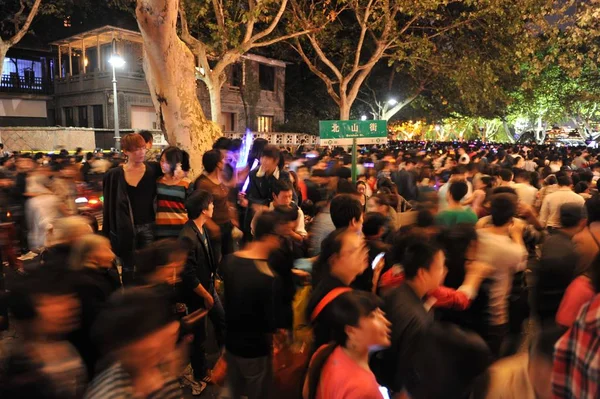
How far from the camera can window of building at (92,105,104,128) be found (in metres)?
25.9

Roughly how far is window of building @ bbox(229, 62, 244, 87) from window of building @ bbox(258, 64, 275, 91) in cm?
175

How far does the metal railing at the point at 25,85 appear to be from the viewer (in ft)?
91.6

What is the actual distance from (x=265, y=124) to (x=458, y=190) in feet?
88.8

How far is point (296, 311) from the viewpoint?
3223mm

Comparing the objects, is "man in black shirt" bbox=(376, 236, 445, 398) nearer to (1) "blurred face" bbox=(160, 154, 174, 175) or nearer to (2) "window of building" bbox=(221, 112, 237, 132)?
(1) "blurred face" bbox=(160, 154, 174, 175)

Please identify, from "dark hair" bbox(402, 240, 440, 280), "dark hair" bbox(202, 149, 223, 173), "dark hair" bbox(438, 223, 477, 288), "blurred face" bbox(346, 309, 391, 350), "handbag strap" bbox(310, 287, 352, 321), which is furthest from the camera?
"dark hair" bbox(202, 149, 223, 173)

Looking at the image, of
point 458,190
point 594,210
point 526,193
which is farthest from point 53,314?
point 526,193

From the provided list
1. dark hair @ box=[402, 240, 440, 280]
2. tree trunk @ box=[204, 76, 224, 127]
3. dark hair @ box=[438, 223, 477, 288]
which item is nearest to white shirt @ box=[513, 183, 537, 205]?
dark hair @ box=[438, 223, 477, 288]

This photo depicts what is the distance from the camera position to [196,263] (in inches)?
148

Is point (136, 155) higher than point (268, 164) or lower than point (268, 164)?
higher

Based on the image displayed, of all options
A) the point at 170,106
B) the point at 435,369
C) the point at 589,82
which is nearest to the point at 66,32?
the point at 170,106

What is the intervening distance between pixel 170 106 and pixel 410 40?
42.6 ft

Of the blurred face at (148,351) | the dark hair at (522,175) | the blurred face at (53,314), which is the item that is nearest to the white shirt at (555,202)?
the dark hair at (522,175)

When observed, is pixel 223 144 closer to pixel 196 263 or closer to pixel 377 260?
pixel 196 263
